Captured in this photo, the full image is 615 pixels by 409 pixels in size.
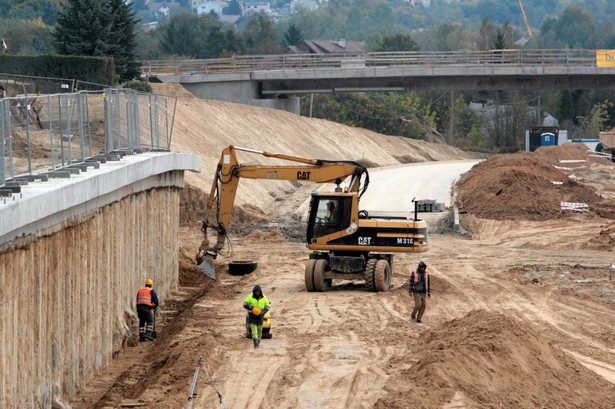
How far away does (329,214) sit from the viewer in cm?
3027

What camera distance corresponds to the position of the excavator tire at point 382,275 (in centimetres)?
2955

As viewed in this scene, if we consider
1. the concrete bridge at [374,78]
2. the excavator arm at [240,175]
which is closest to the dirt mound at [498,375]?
the excavator arm at [240,175]

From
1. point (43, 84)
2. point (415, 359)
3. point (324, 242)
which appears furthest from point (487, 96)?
point (415, 359)

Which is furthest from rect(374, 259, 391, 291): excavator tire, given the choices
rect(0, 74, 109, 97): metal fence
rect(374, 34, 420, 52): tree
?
rect(374, 34, 420, 52): tree

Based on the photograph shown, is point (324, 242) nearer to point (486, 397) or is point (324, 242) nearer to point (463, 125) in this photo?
point (486, 397)

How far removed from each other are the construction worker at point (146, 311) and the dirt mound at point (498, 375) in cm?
750

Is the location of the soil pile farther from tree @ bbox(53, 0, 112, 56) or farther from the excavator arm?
the excavator arm

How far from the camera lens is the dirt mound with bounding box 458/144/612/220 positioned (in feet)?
155

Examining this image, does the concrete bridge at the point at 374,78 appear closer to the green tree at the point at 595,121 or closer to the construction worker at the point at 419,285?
the green tree at the point at 595,121

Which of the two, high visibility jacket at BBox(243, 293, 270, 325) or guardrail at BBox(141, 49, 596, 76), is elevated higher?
guardrail at BBox(141, 49, 596, 76)

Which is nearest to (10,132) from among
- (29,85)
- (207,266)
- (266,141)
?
(207,266)

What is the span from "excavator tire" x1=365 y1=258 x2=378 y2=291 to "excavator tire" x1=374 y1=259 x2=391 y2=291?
72 mm

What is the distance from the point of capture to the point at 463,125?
121m

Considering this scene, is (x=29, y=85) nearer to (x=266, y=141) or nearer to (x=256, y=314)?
(x=256, y=314)
